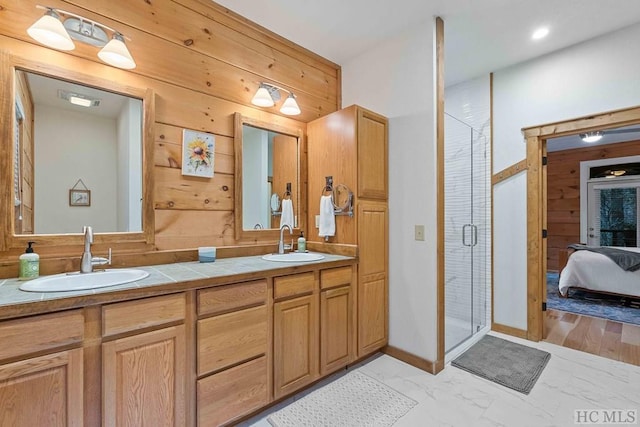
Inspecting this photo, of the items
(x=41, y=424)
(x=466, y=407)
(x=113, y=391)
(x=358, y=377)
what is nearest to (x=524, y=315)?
(x=466, y=407)

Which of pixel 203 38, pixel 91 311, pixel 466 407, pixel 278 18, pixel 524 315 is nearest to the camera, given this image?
pixel 91 311

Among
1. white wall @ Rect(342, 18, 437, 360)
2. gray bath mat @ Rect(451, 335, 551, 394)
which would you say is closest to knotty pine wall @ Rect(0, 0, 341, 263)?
white wall @ Rect(342, 18, 437, 360)

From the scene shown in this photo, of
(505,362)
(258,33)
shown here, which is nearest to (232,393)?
(505,362)

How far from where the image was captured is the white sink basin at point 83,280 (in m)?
1.35

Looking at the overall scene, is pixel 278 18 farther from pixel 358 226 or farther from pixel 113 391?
pixel 113 391

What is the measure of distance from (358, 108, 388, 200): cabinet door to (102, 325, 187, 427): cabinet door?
161cm

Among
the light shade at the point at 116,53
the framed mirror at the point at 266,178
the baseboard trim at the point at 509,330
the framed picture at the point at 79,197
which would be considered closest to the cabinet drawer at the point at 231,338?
the framed mirror at the point at 266,178

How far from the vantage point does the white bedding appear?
12.6ft

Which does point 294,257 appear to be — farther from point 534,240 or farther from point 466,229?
point 534,240

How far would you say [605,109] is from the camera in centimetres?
254

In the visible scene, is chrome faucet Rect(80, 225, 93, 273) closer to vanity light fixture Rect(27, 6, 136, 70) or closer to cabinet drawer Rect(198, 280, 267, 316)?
cabinet drawer Rect(198, 280, 267, 316)

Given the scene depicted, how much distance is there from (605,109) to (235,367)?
3.49 metres

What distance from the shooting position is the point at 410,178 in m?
2.44

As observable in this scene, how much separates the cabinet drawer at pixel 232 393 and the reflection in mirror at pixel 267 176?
1043mm
